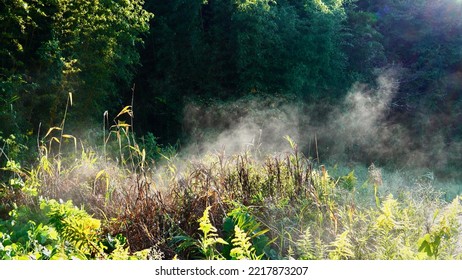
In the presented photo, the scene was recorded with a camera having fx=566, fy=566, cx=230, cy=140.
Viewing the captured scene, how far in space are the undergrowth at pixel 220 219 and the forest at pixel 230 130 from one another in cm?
2

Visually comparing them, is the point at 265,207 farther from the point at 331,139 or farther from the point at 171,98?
the point at 331,139

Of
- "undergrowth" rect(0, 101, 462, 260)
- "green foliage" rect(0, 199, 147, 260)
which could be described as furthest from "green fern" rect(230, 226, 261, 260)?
"green foliage" rect(0, 199, 147, 260)

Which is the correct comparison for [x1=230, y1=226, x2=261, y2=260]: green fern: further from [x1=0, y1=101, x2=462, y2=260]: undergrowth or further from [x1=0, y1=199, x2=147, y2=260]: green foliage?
[x1=0, y1=199, x2=147, y2=260]: green foliage

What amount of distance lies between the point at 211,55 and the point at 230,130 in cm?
173

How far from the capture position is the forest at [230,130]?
3.79 m

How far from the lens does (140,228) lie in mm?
3906

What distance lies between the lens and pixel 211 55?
39.3ft

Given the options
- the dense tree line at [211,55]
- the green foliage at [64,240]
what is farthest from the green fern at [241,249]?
the dense tree line at [211,55]

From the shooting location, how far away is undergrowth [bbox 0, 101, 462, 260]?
136 inches

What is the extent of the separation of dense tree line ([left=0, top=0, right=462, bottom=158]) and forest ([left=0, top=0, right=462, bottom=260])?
4 centimetres

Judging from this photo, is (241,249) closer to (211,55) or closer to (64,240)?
(64,240)
